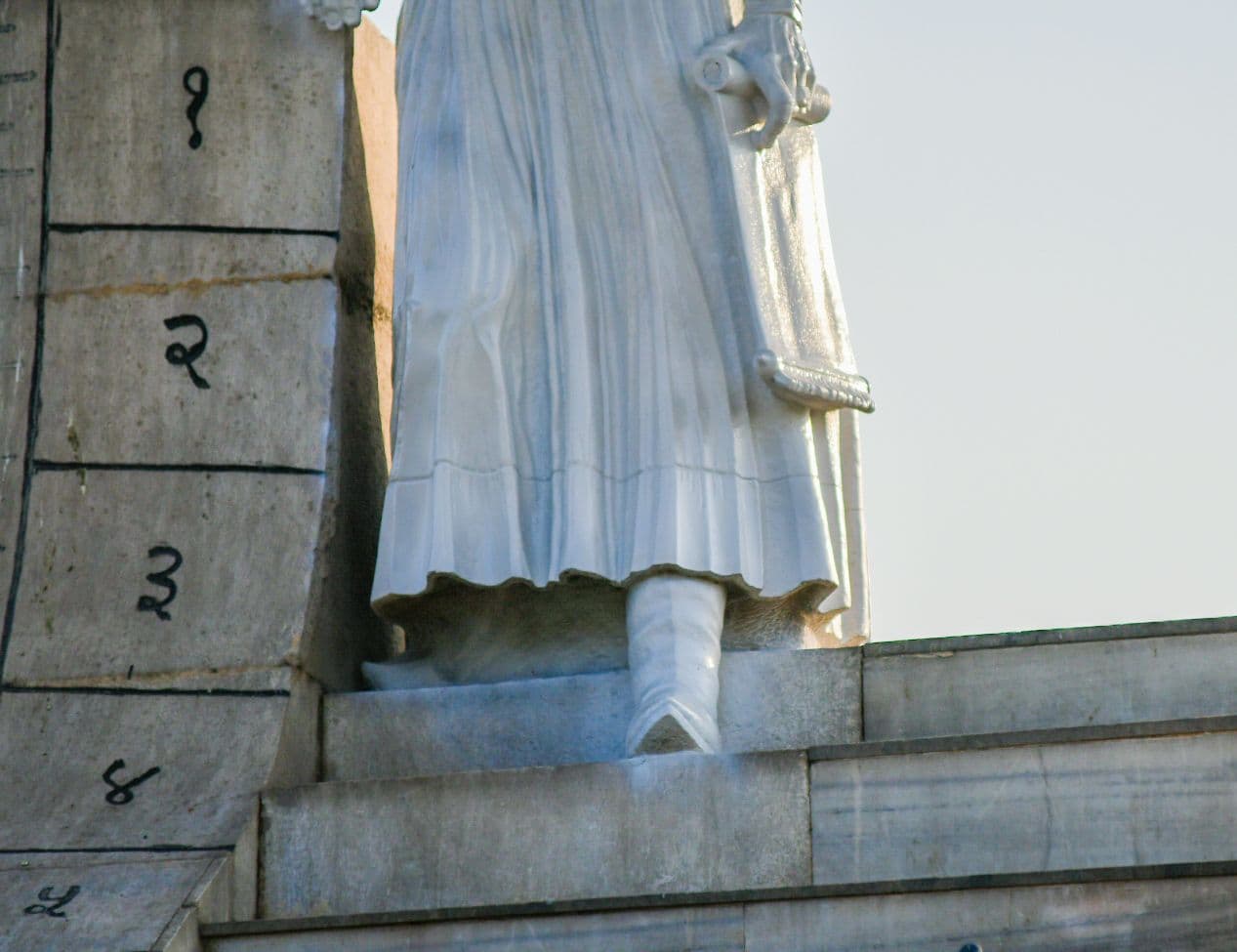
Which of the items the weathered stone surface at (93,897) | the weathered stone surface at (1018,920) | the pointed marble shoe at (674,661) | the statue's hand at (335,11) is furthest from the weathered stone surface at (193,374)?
the weathered stone surface at (1018,920)

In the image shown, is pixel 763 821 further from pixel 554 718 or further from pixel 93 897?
pixel 93 897

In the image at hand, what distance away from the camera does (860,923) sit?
8.06m

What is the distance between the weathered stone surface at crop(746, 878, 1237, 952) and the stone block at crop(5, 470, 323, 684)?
2.08 m

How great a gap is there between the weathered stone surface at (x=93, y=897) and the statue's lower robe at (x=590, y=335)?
3.96 ft

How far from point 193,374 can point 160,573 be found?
0.66 m

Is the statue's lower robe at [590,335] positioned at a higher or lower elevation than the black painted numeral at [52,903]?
higher

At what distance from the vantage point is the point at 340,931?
8.40 m

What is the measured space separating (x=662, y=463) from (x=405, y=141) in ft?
4.60

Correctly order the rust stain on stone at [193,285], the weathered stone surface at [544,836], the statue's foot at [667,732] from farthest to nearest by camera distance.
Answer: the rust stain on stone at [193,285] → the statue's foot at [667,732] → the weathered stone surface at [544,836]

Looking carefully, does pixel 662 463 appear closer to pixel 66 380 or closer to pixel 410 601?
pixel 410 601

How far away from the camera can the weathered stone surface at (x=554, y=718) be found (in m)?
9.30

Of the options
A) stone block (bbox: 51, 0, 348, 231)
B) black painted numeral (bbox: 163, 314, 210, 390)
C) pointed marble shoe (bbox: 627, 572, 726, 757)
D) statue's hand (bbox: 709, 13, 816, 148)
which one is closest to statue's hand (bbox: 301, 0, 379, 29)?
stone block (bbox: 51, 0, 348, 231)

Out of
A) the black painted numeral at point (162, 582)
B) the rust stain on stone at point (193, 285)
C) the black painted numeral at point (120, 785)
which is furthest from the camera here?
the rust stain on stone at point (193, 285)

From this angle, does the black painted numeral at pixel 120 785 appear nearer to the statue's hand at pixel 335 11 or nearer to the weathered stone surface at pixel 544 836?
the weathered stone surface at pixel 544 836
